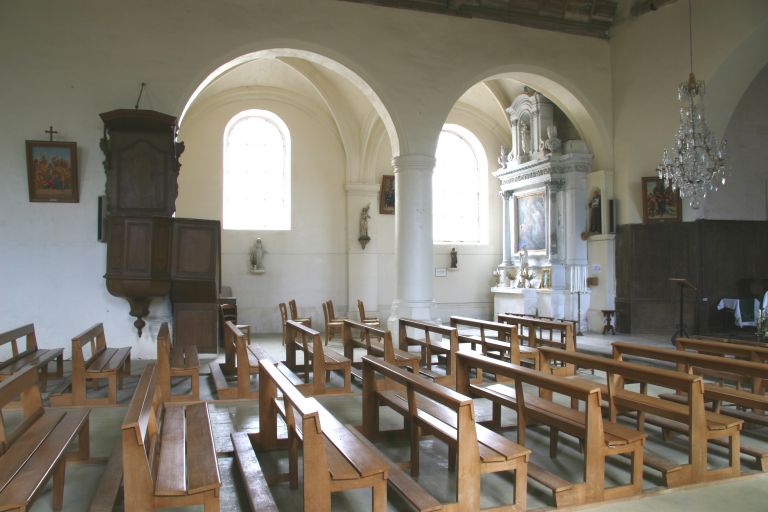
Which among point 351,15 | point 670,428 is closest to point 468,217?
point 351,15

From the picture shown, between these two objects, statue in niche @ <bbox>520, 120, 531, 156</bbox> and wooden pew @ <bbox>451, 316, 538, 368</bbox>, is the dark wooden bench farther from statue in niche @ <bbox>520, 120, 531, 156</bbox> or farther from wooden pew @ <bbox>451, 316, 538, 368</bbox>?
statue in niche @ <bbox>520, 120, 531, 156</bbox>

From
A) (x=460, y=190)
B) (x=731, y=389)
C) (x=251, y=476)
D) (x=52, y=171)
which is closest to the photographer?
(x=251, y=476)

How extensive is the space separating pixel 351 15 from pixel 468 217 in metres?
6.28

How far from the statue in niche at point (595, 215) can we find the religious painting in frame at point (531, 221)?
0.89 meters

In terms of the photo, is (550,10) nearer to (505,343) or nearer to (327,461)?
(505,343)

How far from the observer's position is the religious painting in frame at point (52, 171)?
7430mm

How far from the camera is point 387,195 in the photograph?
1272 cm

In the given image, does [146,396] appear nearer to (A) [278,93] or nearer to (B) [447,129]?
(A) [278,93]

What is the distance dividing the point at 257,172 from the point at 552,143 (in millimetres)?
6058

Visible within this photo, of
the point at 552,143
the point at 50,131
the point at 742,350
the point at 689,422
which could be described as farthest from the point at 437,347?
the point at 552,143

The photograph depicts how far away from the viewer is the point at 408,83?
9164mm

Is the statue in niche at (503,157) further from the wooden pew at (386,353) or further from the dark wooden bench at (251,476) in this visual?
the dark wooden bench at (251,476)

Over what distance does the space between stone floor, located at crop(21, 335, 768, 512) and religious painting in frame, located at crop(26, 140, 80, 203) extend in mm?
3873

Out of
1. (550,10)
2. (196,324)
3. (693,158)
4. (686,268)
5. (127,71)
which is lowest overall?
(196,324)
